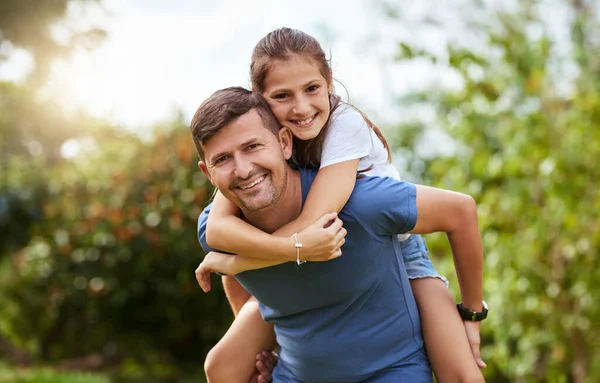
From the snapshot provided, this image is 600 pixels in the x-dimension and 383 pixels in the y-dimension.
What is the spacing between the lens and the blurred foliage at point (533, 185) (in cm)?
552

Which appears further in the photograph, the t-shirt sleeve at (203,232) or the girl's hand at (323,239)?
the t-shirt sleeve at (203,232)

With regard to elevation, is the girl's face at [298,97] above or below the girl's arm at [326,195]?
above

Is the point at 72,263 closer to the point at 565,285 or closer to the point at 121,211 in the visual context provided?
the point at 121,211

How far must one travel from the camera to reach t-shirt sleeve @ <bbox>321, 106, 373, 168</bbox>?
256 centimetres

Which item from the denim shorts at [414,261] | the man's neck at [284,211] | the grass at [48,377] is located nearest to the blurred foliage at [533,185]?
the denim shorts at [414,261]

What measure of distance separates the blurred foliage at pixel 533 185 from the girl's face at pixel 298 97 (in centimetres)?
313

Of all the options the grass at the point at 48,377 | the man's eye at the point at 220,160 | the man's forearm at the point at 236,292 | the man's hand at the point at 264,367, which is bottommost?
the grass at the point at 48,377

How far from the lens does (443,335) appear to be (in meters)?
2.62

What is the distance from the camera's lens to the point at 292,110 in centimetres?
263

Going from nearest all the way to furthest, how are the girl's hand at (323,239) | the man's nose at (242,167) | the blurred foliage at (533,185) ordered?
1. the girl's hand at (323,239)
2. the man's nose at (242,167)
3. the blurred foliage at (533,185)

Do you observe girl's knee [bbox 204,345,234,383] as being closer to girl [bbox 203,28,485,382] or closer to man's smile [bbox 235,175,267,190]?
girl [bbox 203,28,485,382]

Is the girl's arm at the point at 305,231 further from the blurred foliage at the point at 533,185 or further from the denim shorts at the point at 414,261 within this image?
the blurred foliage at the point at 533,185

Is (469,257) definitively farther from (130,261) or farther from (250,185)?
(130,261)

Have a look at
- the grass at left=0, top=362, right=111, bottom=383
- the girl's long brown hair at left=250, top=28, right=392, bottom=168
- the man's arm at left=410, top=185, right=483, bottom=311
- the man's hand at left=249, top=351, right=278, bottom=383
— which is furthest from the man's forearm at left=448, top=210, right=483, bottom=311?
the grass at left=0, top=362, right=111, bottom=383
